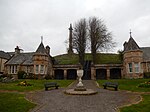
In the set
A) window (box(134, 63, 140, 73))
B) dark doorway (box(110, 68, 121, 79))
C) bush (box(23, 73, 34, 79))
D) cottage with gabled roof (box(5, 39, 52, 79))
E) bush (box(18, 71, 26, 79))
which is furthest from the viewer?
dark doorway (box(110, 68, 121, 79))

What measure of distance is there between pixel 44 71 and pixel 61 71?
639cm

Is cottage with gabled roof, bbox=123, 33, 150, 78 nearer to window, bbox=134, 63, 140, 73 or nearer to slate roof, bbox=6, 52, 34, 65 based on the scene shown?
window, bbox=134, 63, 140, 73

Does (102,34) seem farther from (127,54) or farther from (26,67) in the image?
(26,67)

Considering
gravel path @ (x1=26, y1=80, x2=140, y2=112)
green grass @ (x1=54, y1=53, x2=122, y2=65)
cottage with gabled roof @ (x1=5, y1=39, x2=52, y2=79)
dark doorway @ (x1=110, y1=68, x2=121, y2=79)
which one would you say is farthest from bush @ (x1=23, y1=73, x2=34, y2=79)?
gravel path @ (x1=26, y1=80, x2=140, y2=112)

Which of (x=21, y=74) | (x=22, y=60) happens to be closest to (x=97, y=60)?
(x=22, y=60)

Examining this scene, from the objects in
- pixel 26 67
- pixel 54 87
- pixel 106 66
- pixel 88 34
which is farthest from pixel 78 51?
pixel 54 87

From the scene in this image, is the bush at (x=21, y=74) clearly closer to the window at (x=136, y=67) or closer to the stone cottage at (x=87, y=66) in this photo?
the stone cottage at (x=87, y=66)

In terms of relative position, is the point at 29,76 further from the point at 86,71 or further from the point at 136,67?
the point at 136,67

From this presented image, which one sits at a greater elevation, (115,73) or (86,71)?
(86,71)

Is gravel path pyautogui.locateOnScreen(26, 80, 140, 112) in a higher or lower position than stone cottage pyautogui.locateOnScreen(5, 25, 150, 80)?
lower

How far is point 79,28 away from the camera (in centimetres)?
4472

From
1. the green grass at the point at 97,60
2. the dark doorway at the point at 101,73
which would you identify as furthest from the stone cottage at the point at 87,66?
the green grass at the point at 97,60

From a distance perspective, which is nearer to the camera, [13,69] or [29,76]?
[29,76]

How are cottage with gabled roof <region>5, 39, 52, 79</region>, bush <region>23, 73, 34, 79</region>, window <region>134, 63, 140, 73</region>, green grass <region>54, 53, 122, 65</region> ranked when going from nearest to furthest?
window <region>134, 63, 140, 73</region>, bush <region>23, 73, 34, 79</region>, cottage with gabled roof <region>5, 39, 52, 79</region>, green grass <region>54, 53, 122, 65</region>
